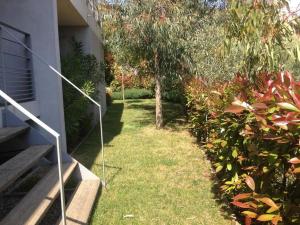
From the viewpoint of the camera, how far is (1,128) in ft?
17.9

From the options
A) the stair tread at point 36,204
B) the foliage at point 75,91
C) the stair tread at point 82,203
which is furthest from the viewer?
the foliage at point 75,91

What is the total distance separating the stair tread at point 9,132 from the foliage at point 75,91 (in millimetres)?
3560

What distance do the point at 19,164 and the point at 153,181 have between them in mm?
2937

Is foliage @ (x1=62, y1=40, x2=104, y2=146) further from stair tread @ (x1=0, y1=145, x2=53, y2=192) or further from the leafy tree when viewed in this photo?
stair tread @ (x1=0, y1=145, x2=53, y2=192)

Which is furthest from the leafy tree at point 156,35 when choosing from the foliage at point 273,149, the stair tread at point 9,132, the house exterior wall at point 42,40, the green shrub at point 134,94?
the green shrub at point 134,94

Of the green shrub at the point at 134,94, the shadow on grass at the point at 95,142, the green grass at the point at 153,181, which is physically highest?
the green grass at the point at 153,181

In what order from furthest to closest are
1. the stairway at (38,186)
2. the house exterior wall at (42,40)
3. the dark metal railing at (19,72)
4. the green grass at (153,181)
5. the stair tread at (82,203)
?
the house exterior wall at (42,40), the dark metal railing at (19,72), the green grass at (153,181), the stair tread at (82,203), the stairway at (38,186)

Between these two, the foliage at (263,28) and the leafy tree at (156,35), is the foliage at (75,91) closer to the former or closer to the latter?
the leafy tree at (156,35)

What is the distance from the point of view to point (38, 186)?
4688mm

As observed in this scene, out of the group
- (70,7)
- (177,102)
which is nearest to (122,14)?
(70,7)

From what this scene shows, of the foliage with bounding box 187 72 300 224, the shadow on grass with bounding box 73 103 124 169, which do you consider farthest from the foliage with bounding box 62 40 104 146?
the foliage with bounding box 187 72 300 224

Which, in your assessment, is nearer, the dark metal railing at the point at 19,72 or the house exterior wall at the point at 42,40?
the dark metal railing at the point at 19,72

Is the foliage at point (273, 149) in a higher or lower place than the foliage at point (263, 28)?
lower

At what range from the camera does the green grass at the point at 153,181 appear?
5.18 meters
